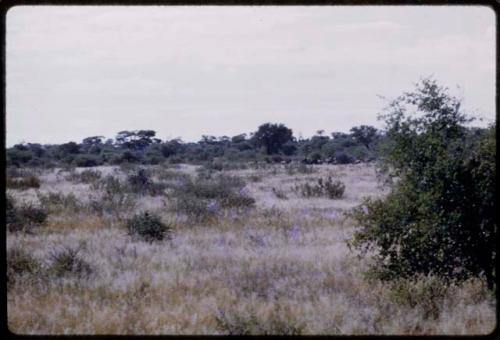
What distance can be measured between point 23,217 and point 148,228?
10.6 feet

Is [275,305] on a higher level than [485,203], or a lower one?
lower

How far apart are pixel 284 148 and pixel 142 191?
39075mm

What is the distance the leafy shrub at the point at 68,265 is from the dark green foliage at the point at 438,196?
4.47 metres

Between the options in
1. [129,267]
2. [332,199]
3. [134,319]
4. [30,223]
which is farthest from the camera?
[332,199]

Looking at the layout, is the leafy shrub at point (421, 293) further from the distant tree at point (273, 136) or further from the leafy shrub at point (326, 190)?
the distant tree at point (273, 136)

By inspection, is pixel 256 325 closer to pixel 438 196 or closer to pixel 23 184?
pixel 438 196

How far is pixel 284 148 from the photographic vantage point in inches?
2397

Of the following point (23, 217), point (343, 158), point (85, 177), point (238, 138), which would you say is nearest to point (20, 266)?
point (23, 217)

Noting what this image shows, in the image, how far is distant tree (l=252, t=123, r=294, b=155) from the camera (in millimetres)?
61219

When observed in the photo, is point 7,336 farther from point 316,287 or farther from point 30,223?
point 30,223

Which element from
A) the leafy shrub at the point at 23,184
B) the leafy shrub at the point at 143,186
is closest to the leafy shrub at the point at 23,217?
the leafy shrub at the point at 143,186

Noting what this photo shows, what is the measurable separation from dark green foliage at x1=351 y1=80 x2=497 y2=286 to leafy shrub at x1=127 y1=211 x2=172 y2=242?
574cm

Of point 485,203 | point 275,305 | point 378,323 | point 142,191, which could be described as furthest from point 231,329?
point 142,191

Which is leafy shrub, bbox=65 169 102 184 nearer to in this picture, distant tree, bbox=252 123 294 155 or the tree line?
the tree line
